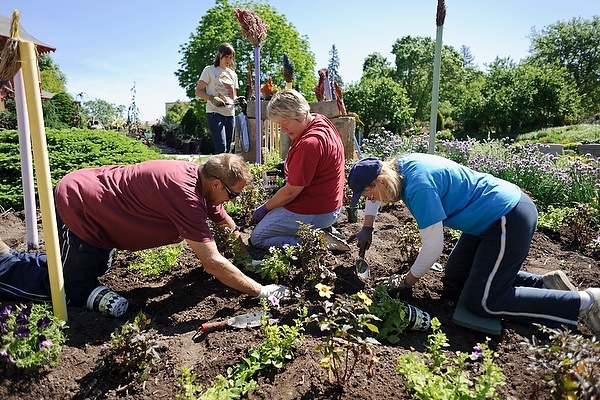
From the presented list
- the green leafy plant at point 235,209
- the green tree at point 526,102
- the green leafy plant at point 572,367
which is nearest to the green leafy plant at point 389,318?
the green leafy plant at point 572,367

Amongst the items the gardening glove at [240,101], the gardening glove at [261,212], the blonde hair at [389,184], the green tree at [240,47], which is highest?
the green tree at [240,47]

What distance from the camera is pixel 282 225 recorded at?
3.63 meters

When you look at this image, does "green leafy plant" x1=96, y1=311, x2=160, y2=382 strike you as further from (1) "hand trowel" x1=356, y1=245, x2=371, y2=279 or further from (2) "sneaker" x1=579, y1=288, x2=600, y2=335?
(2) "sneaker" x1=579, y1=288, x2=600, y2=335

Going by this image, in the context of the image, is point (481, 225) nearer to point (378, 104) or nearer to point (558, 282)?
point (558, 282)

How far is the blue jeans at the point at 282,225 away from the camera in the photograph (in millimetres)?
3611

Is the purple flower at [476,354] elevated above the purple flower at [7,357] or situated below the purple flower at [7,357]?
above

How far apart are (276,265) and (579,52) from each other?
4483 centimetres

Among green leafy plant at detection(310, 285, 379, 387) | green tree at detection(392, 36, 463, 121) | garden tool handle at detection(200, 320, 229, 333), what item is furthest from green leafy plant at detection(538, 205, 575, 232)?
green tree at detection(392, 36, 463, 121)

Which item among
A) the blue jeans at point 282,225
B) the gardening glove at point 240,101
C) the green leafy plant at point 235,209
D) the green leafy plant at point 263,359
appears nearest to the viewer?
the green leafy plant at point 263,359

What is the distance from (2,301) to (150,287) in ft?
2.94

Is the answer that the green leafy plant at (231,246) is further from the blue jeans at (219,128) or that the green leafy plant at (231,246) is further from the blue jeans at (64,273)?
the blue jeans at (219,128)

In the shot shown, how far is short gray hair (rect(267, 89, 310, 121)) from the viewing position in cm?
337

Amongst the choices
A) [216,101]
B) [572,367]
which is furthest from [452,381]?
[216,101]

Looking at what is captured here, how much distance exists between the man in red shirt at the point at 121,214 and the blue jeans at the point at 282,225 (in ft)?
2.72
